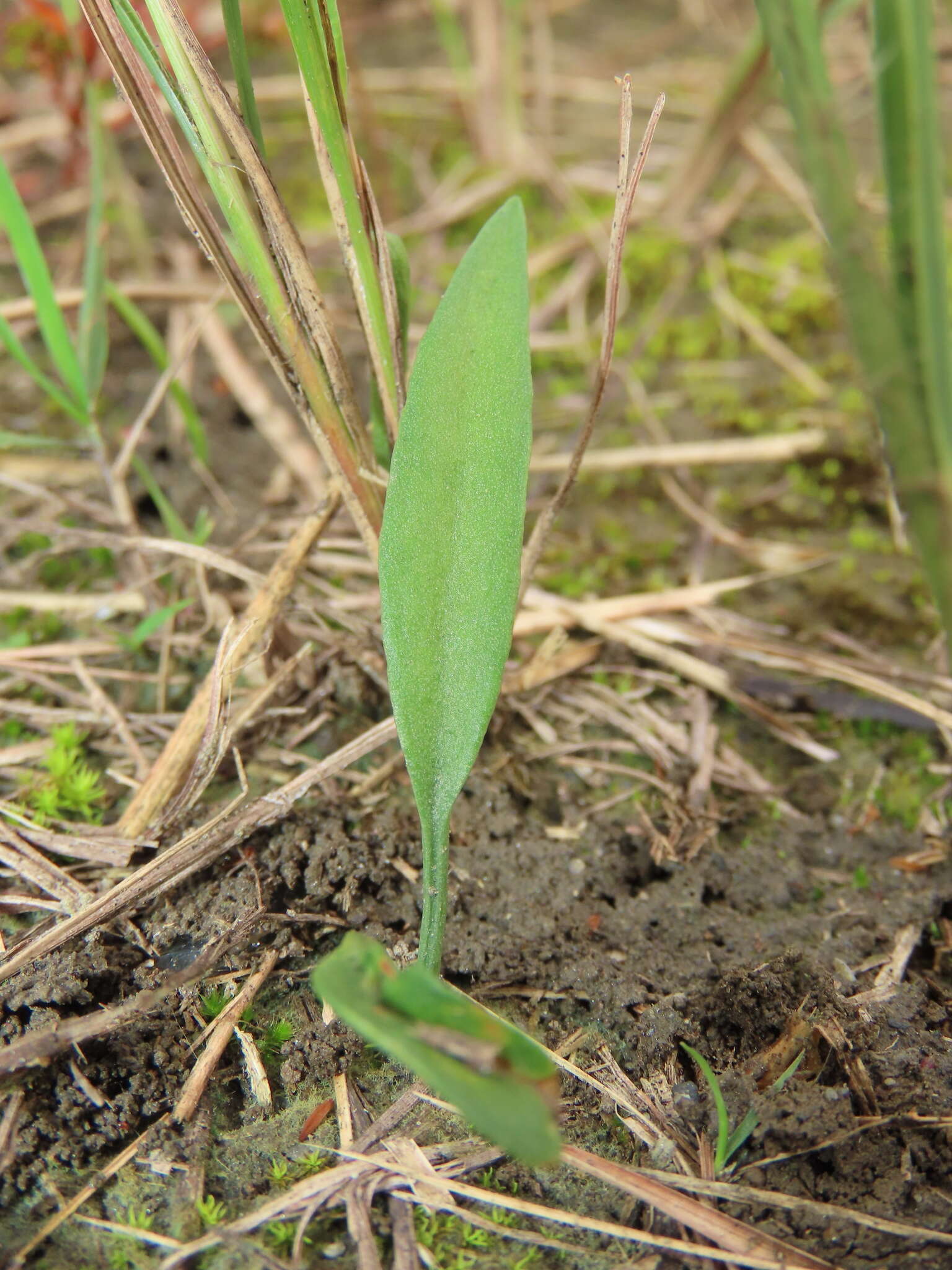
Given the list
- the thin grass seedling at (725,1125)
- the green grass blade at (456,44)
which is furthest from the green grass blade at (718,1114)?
the green grass blade at (456,44)

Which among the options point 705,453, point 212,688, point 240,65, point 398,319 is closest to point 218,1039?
point 212,688

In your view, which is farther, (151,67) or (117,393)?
(117,393)

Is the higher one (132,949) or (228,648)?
(228,648)

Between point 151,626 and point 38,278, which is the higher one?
point 38,278

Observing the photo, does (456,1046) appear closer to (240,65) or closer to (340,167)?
(340,167)

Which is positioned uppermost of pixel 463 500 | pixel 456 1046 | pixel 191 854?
pixel 463 500

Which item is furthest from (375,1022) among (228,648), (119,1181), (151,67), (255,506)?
(255,506)

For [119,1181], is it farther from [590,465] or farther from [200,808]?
[590,465]

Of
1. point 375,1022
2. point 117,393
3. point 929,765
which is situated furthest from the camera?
point 117,393
